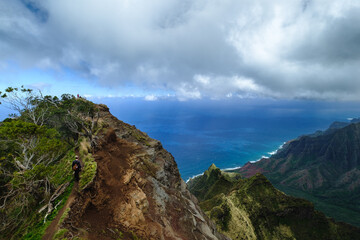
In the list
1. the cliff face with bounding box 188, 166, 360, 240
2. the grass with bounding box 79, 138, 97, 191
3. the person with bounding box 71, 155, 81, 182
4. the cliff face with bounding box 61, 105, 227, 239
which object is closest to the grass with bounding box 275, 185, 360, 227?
the cliff face with bounding box 188, 166, 360, 240

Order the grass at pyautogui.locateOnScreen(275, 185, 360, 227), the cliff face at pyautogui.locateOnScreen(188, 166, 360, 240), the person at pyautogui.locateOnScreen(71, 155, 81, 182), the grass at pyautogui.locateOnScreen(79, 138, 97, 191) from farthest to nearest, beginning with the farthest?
Answer: 1. the grass at pyautogui.locateOnScreen(275, 185, 360, 227)
2. the cliff face at pyautogui.locateOnScreen(188, 166, 360, 240)
3. the person at pyautogui.locateOnScreen(71, 155, 81, 182)
4. the grass at pyautogui.locateOnScreen(79, 138, 97, 191)

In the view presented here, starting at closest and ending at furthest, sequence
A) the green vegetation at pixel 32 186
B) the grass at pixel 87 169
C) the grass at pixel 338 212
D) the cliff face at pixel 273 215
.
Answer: the green vegetation at pixel 32 186 < the grass at pixel 87 169 < the cliff face at pixel 273 215 < the grass at pixel 338 212

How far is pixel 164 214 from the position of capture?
2083 cm

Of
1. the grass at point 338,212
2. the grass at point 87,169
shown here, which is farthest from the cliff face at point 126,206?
the grass at point 338,212

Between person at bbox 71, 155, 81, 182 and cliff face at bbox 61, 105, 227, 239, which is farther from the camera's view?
person at bbox 71, 155, 81, 182

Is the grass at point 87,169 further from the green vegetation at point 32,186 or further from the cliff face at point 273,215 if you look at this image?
the cliff face at point 273,215

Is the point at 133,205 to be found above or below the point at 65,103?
below

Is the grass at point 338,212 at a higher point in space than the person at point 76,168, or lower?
higher

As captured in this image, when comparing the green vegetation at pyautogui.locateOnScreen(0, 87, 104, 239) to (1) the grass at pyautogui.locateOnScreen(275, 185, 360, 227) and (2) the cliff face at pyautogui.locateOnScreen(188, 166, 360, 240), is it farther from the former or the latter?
(1) the grass at pyautogui.locateOnScreen(275, 185, 360, 227)

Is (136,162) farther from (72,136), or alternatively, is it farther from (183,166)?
(183,166)

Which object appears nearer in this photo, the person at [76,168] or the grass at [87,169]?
the grass at [87,169]

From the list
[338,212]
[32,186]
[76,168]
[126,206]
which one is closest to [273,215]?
[126,206]

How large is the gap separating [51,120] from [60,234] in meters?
31.4

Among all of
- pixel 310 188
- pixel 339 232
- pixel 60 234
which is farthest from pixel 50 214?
pixel 310 188
